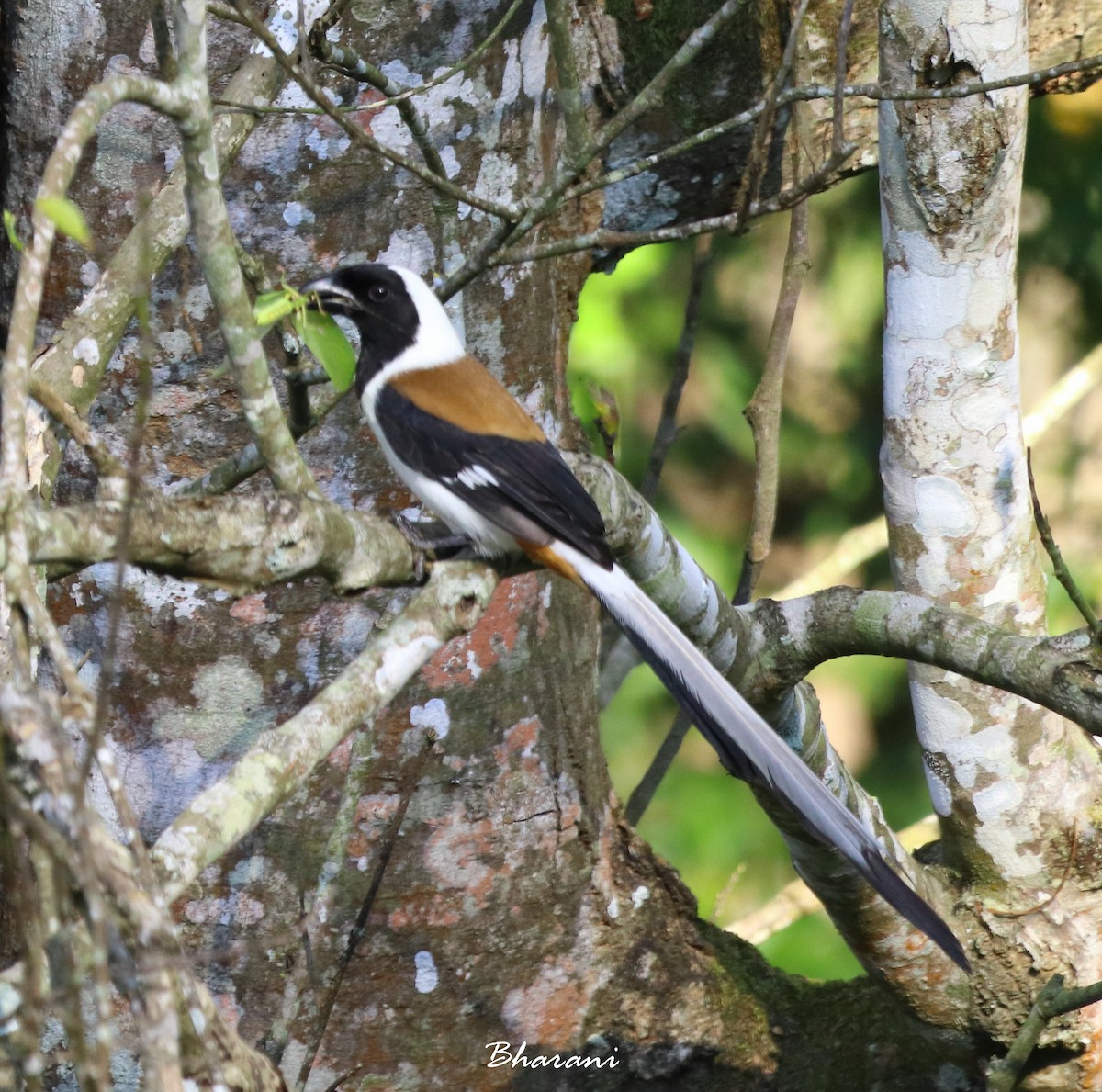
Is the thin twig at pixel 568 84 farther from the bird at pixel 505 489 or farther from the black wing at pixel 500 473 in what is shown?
the black wing at pixel 500 473

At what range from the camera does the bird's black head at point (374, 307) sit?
2.27m

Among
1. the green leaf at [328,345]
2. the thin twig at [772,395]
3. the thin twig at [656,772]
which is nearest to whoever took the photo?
the green leaf at [328,345]

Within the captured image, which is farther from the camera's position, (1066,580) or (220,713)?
(220,713)

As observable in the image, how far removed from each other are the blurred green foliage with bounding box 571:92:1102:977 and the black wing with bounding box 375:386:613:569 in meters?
1.44

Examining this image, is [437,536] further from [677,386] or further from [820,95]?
[677,386]

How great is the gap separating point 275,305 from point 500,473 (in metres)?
0.70

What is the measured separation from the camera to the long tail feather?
6.51 ft

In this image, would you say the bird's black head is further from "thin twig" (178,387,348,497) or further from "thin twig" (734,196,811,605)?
"thin twig" (734,196,811,605)

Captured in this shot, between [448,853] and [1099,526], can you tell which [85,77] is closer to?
[448,853]

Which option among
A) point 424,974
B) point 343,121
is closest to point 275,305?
point 343,121

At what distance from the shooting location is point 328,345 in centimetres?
A: 177

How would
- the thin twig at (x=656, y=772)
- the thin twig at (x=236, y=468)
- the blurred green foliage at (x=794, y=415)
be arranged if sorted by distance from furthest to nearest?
the blurred green foliage at (x=794, y=415)
the thin twig at (x=656, y=772)
the thin twig at (x=236, y=468)

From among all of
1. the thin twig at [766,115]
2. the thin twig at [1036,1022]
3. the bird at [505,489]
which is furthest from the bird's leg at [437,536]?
the thin twig at [1036,1022]

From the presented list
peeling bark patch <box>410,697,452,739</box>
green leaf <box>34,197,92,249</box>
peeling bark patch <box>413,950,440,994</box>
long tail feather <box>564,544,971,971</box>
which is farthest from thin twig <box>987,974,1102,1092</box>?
green leaf <box>34,197,92,249</box>
